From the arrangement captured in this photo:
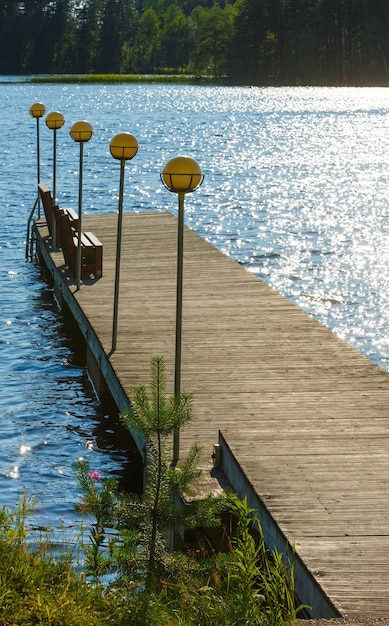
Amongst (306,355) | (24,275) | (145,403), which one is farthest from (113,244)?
(145,403)

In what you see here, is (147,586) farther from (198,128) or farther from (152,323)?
(198,128)

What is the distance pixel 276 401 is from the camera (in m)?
7.80

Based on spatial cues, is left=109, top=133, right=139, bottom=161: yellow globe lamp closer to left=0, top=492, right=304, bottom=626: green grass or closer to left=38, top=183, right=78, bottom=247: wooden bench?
left=0, top=492, right=304, bottom=626: green grass

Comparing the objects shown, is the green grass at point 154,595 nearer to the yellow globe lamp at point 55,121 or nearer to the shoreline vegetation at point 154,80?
the yellow globe lamp at point 55,121

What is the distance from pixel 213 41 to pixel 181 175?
346 ft

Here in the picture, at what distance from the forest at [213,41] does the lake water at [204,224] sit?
30.0 metres

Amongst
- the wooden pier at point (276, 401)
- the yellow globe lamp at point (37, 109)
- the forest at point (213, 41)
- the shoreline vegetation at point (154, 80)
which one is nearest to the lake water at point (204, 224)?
Answer: the wooden pier at point (276, 401)

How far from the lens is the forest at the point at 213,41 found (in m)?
98.0

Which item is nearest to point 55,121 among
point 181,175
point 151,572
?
point 181,175

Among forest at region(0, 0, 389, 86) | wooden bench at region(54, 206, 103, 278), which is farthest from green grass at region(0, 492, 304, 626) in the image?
forest at region(0, 0, 389, 86)

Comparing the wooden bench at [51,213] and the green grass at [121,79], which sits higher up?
the green grass at [121,79]

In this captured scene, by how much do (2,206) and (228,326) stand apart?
17349 millimetres

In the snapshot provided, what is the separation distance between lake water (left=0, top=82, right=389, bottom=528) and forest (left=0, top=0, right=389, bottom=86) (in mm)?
29989

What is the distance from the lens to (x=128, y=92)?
9562cm
